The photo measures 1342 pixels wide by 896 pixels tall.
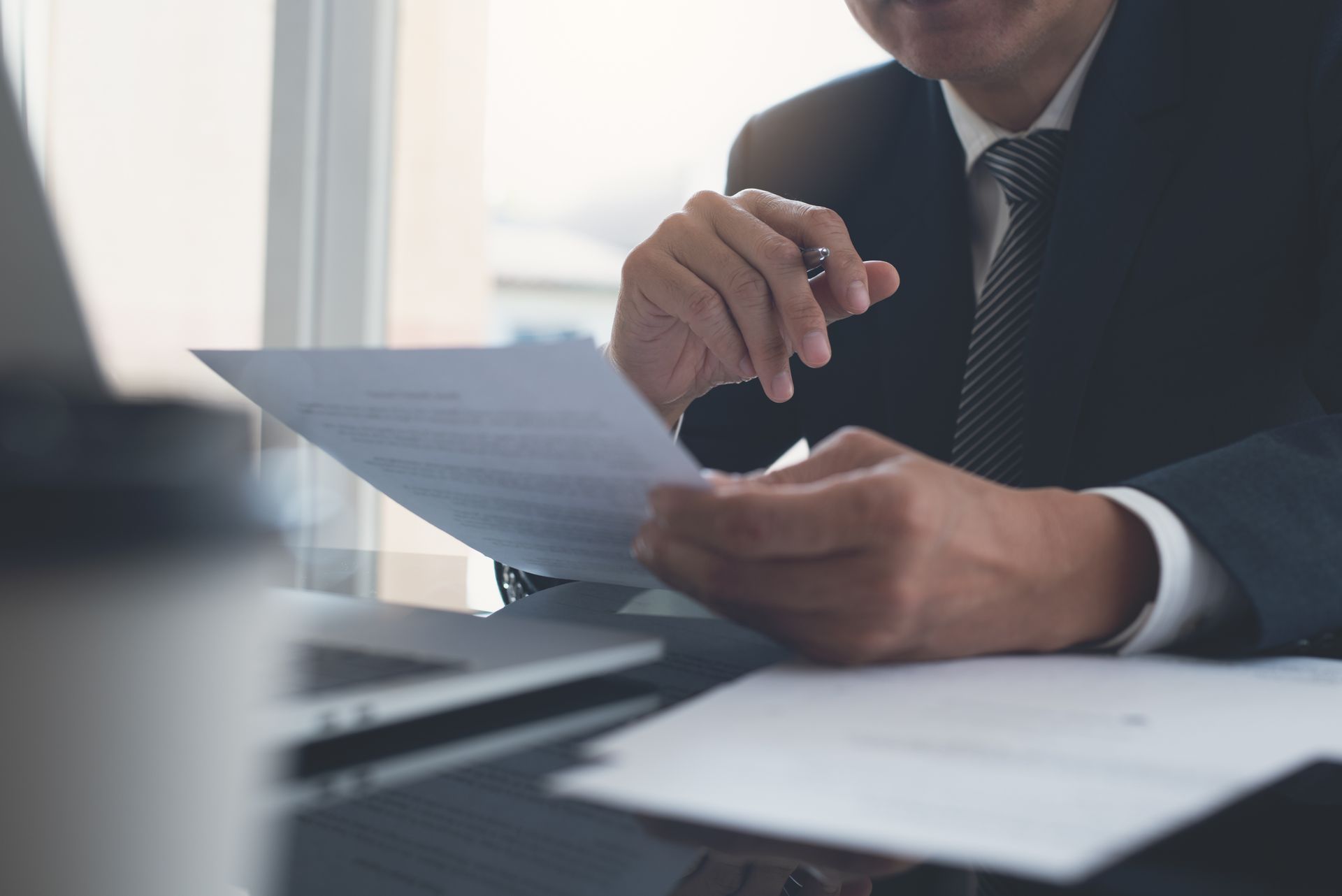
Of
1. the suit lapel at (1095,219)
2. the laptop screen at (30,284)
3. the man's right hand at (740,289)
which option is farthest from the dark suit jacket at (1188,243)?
the laptop screen at (30,284)

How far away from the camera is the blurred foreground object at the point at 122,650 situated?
0.23m

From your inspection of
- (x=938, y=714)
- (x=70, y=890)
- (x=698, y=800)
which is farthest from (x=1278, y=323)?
(x=70, y=890)

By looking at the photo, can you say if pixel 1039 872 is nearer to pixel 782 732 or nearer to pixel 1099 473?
pixel 782 732

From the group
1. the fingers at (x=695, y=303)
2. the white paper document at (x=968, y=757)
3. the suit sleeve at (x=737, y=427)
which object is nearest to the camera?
the white paper document at (x=968, y=757)

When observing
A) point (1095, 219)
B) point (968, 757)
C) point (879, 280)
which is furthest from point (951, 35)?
point (968, 757)

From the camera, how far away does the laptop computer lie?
1.04ft

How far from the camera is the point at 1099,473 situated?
960mm

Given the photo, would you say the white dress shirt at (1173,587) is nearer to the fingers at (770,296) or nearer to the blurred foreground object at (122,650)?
the fingers at (770,296)

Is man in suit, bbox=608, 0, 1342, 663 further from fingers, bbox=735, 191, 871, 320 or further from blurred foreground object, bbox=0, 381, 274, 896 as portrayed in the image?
blurred foreground object, bbox=0, 381, 274, 896

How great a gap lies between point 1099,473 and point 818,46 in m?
1.74

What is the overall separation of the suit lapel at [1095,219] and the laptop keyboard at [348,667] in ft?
2.51

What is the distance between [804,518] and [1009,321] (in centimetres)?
75

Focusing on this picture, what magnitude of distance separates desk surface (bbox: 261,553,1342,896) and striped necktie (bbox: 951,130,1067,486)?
0.74 meters

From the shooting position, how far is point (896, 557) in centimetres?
38
